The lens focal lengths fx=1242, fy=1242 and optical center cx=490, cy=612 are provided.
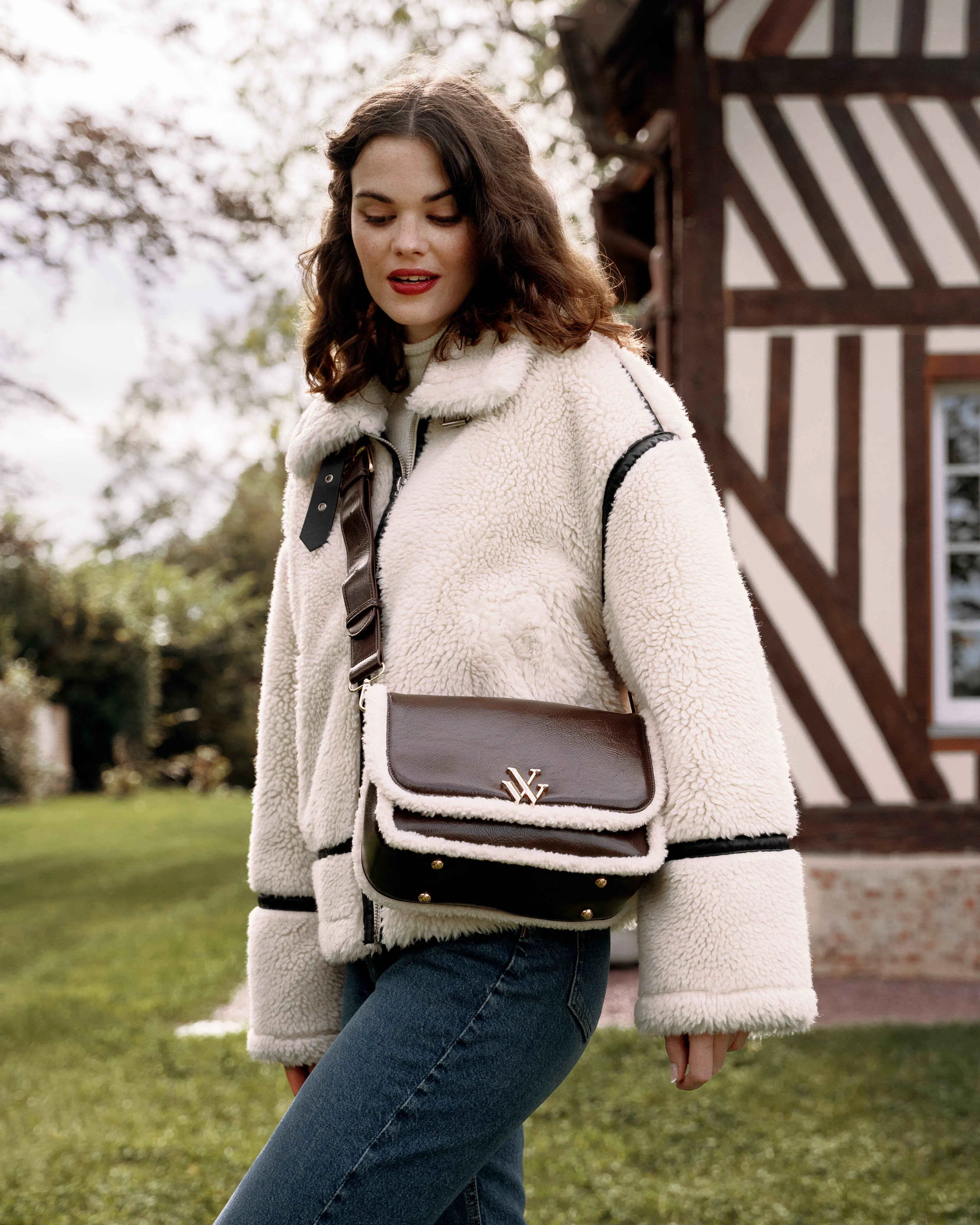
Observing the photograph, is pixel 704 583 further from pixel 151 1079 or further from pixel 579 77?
pixel 579 77

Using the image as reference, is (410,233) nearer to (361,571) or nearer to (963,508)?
(361,571)

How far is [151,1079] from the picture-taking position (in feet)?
14.9

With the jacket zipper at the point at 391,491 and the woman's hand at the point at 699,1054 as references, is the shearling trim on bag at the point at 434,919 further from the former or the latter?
the woman's hand at the point at 699,1054

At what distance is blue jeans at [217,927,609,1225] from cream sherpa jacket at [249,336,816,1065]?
6 cm

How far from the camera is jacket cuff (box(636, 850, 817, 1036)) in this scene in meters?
1.26

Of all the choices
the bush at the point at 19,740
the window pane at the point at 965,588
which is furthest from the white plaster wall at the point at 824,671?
the bush at the point at 19,740

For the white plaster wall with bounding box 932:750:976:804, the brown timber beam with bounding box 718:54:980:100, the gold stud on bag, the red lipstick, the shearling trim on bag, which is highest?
the brown timber beam with bounding box 718:54:980:100

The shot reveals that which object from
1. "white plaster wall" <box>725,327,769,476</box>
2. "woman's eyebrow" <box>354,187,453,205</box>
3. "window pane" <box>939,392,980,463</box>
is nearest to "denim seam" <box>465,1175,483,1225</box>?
"woman's eyebrow" <box>354,187,453,205</box>

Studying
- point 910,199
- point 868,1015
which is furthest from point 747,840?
point 910,199

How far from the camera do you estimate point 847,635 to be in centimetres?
571

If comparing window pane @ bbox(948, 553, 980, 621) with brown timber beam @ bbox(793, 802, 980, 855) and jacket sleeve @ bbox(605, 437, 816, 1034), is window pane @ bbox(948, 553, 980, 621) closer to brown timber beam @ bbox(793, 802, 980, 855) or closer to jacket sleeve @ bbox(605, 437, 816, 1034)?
brown timber beam @ bbox(793, 802, 980, 855)

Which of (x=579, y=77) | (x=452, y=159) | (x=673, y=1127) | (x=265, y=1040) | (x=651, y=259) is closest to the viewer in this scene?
(x=452, y=159)

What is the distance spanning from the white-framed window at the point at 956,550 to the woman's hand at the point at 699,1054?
4.84 m

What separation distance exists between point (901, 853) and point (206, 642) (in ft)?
48.5
